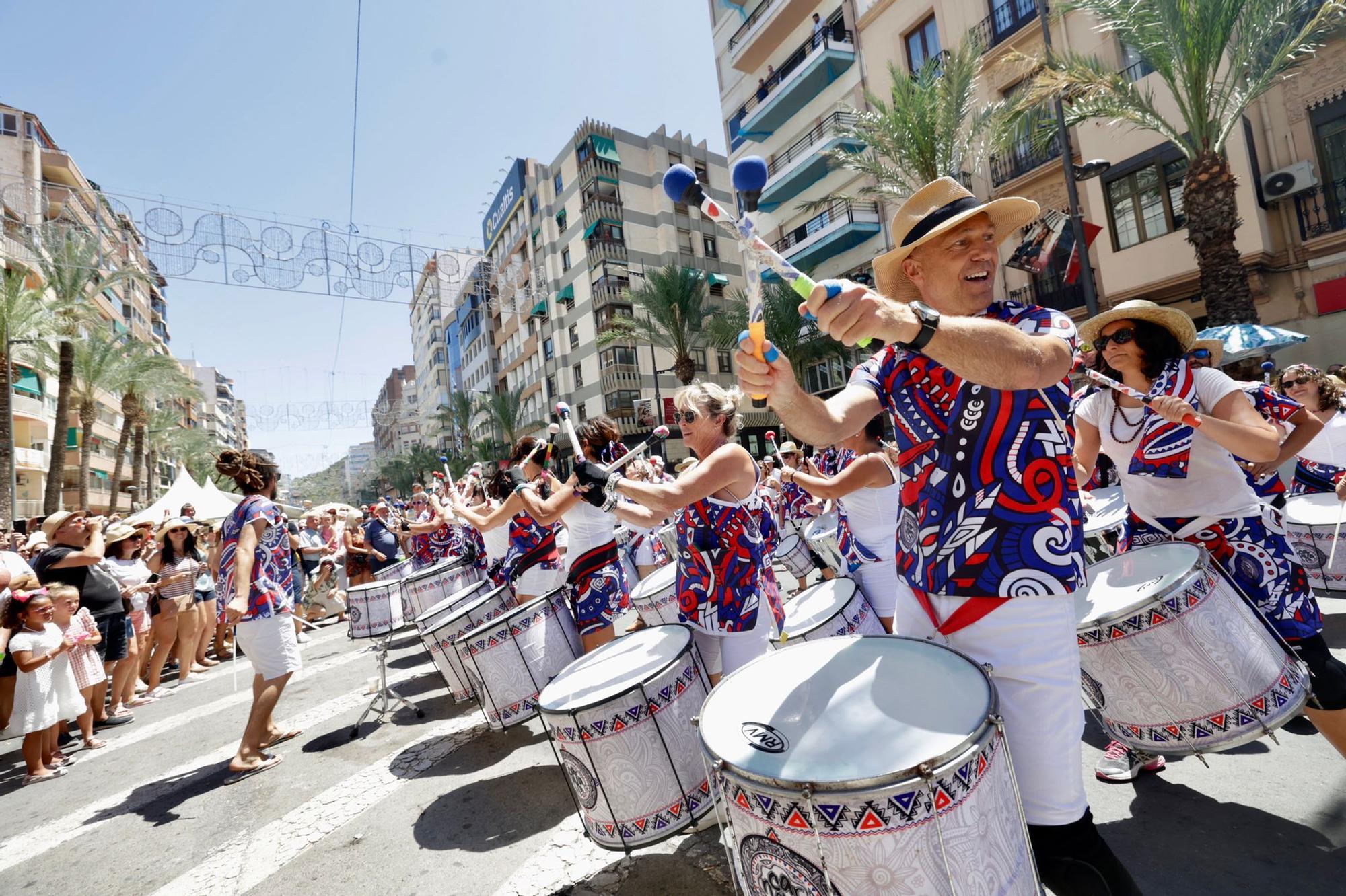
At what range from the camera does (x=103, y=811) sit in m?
4.68

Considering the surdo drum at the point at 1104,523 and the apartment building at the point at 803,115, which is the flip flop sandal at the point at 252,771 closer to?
the surdo drum at the point at 1104,523

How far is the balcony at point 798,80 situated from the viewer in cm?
2586

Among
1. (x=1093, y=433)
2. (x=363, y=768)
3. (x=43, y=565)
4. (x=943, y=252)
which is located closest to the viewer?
(x=943, y=252)

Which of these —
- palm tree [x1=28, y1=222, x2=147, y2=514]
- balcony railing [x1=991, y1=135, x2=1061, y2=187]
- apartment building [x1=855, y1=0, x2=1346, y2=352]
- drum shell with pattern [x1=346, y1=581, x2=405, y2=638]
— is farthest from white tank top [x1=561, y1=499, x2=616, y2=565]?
palm tree [x1=28, y1=222, x2=147, y2=514]

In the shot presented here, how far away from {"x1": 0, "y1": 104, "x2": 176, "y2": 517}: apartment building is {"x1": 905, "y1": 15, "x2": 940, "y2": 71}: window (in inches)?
888

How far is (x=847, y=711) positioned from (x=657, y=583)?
3.40 meters

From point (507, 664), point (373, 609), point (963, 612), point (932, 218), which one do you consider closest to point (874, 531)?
point (507, 664)

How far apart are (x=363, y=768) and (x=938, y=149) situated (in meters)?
16.1

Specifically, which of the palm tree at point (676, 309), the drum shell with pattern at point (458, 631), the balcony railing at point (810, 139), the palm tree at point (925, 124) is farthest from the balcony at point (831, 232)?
the drum shell with pattern at point (458, 631)

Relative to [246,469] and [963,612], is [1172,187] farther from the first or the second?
[246,469]

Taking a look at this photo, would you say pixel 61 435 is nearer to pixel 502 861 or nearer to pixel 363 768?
pixel 363 768

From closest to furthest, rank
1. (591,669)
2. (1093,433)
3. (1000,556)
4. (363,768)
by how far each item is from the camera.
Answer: (1000,556)
(591,669)
(1093,433)
(363,768)

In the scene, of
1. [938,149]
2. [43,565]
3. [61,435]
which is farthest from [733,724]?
[61,435]

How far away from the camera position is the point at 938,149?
50.8ft
